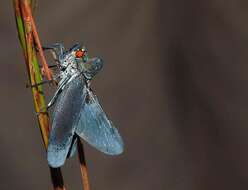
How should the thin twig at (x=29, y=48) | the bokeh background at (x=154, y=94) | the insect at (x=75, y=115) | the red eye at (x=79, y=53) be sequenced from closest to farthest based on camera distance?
the thin twig at (x=29, y=48), the insect at (x=75, y=115), the red eye at (x=79, y=53), the bokeh background at (x=154, y=94)

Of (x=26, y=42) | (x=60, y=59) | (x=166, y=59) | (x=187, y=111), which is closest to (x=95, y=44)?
(x=166, y=59)

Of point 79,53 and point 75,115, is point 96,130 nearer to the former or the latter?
point 75,115

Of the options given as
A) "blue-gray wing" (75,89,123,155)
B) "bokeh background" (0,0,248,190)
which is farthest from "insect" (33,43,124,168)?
"bokeh background" (0,0,248,190)

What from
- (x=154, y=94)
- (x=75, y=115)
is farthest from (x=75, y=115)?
(x=154, y=94)

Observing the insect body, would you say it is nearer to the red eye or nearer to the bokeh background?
the red eye

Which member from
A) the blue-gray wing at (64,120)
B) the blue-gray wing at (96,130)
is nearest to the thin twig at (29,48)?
the blue-gray wing at (64,120)

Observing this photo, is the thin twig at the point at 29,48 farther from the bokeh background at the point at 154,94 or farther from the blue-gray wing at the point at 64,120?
the bokeh background at the point at 154,94

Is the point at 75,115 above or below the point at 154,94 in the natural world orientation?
below
